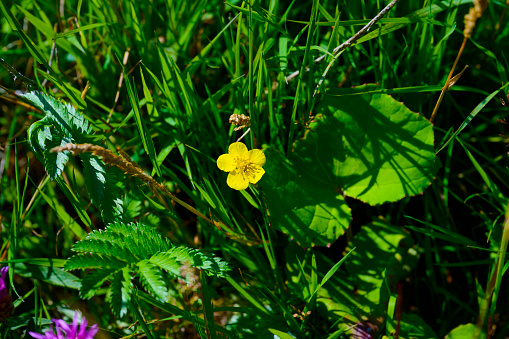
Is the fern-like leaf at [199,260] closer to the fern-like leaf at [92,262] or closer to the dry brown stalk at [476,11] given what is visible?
the fern-like leaf at [92,262]

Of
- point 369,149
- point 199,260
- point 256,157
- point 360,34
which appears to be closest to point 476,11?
point 360,34

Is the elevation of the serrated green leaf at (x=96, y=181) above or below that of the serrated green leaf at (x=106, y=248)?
above

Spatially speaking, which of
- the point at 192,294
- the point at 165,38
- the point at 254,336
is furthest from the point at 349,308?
the point at 165,38

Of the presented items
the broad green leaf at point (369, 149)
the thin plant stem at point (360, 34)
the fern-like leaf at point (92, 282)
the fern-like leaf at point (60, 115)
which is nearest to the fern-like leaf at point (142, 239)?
the fern-like leaf at point (92, 282)

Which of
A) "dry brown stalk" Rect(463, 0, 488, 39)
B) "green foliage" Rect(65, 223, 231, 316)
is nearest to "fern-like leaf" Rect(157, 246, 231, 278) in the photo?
"green foliage" Rect(65, 223, 231, 316)

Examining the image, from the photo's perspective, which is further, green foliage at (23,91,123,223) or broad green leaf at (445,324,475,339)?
broad green leaf at (445,324,475,339)

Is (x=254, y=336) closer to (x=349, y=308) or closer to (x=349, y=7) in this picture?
(x=349, y=308)

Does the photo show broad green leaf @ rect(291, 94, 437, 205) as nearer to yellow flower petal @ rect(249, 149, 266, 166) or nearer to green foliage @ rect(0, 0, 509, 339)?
green foliage @ rect(0, 0, 509, 339)
